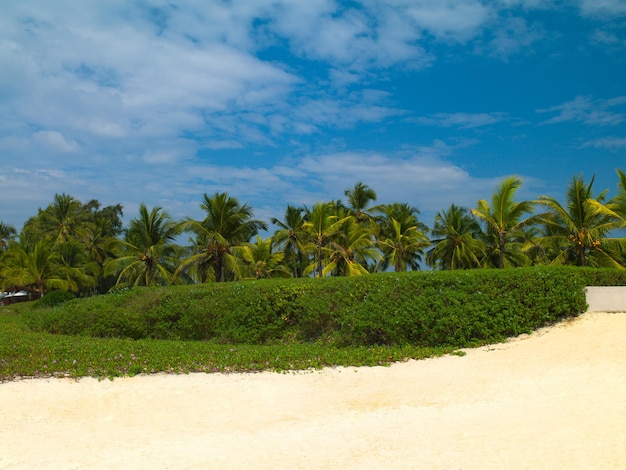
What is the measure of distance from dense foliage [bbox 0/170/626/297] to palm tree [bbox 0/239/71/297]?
7cm

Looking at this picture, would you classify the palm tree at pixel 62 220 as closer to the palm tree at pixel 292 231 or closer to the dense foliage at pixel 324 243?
the dense foliage at pixel 324 243

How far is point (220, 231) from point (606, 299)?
18.4m

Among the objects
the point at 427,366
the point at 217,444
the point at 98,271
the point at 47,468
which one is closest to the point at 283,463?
the point at 217,444

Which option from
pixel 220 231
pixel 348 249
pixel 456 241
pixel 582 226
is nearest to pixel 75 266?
pixel 220 231

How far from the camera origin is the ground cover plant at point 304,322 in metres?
10.1

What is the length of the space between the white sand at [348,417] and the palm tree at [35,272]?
2874 cm

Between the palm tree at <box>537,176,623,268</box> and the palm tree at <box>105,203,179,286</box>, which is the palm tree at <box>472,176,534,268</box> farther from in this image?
the palm tree at <box>105,203,179,286</box>

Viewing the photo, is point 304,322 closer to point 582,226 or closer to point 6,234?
point 582,226

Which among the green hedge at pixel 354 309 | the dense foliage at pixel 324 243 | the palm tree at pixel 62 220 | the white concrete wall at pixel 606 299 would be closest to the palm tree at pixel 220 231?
the dense foliage at pixel 324 243

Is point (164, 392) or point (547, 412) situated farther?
point (164, 392)

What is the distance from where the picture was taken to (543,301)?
460 inches

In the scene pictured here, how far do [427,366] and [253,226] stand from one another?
1822 cm

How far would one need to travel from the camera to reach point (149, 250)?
27.2 m

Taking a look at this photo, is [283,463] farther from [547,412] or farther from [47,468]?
[547,412]
